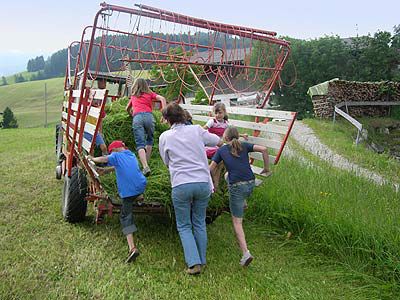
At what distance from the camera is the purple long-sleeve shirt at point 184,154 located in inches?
156

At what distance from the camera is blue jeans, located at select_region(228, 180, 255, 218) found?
425cm

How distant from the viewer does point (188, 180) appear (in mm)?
3938

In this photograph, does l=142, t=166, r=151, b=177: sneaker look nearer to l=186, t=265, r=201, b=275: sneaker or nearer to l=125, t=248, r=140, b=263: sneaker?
l=125, t=248, r=140, b=263: sneaker

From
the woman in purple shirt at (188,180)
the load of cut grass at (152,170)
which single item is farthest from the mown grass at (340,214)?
the woman in purple shirt at (188,180)

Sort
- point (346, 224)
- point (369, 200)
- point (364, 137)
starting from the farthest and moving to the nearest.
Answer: point (364, 137), point (369, 200), point (346, 224)

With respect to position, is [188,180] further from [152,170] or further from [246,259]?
[152,170]

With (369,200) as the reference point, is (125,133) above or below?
above

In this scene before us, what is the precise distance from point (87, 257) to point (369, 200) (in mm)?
3103

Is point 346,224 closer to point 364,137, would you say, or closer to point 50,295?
point 50,295

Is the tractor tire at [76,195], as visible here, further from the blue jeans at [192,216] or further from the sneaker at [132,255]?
the blue jeans at [192,216]

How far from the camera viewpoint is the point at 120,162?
424 cm

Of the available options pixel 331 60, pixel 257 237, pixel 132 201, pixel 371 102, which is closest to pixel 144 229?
pixel 132 201

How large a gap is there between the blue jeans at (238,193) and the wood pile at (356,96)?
52.3 feet

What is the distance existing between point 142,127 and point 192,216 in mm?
1484
